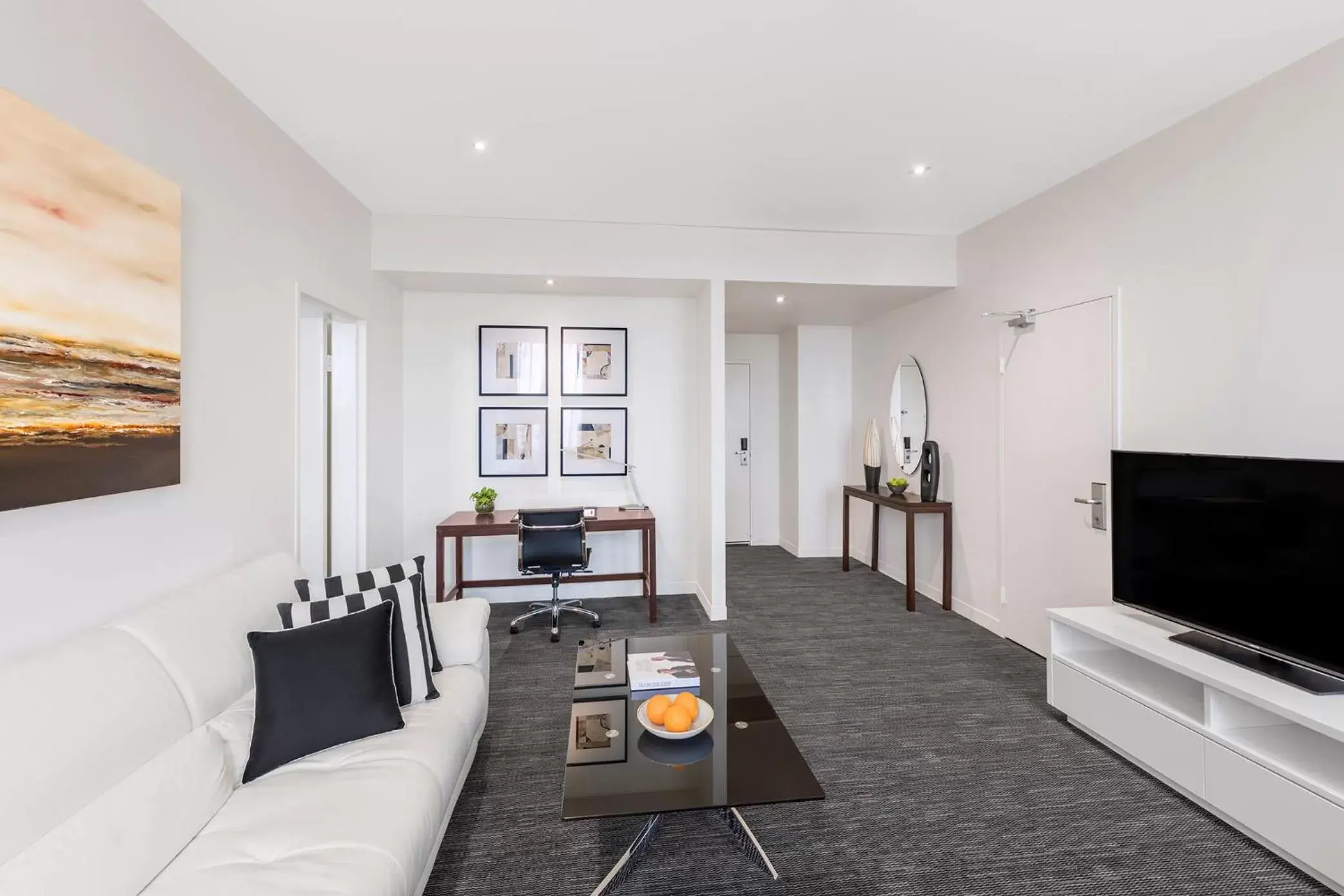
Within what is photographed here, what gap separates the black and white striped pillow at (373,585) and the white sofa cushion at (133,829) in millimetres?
581

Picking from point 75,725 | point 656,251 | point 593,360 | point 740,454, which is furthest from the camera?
point 740,454

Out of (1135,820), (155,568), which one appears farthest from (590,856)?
(1135,820)

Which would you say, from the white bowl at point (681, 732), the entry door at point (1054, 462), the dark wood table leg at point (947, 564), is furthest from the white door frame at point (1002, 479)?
the white bowl at point (681, 732)

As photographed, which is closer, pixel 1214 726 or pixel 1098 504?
pixel 1214 726

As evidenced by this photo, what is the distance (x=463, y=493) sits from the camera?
172 inches

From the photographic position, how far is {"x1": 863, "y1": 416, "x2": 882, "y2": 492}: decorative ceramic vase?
15.9 ft

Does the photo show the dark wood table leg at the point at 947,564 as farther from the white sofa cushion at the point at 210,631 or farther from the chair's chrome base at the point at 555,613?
the white sofa cushion at the point at 210,631

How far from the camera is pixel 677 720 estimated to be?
168cm

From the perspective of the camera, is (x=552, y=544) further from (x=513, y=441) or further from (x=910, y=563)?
(x=910, y=563)

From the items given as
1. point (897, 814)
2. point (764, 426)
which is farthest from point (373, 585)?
point (764, 426)

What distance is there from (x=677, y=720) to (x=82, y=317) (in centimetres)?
189

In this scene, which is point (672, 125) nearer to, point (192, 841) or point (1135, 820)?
point (192, 841)

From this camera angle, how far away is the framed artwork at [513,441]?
14.4ft

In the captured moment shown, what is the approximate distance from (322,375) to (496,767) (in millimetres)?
2354
